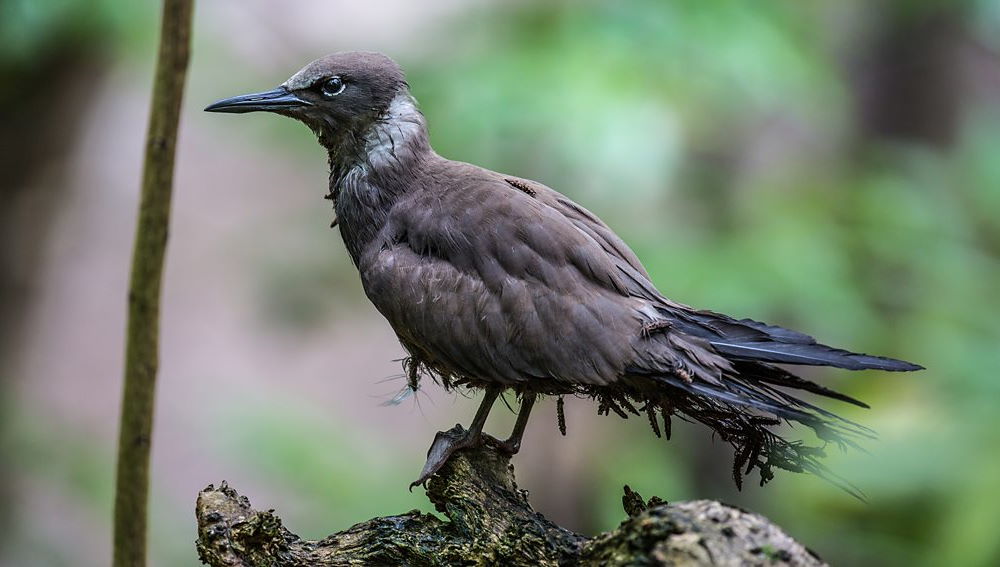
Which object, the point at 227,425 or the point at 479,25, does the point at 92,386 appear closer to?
the point at 227,425

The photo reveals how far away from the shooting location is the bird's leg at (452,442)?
8.05ft

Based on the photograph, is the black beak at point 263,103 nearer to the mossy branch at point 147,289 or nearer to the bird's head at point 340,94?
the bird's head at point 340,94

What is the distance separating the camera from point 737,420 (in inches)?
94.8

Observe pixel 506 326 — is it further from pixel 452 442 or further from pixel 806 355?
pixel 806 355

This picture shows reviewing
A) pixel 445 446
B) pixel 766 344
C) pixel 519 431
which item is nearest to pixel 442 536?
pixel 445 446

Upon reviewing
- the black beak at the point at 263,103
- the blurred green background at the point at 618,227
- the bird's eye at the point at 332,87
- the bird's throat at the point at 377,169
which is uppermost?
the blurred green background at the point at 618,227

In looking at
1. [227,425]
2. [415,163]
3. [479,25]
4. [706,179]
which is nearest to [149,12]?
[479,25]

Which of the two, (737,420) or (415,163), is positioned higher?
(415,163)

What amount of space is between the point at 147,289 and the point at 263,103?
93 centimetres

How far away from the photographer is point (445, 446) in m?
2.52

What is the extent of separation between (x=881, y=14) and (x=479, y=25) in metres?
4.01

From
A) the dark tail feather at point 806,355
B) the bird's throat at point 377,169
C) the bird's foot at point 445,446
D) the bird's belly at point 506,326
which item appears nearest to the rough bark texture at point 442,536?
the bird's foot at point 445,446

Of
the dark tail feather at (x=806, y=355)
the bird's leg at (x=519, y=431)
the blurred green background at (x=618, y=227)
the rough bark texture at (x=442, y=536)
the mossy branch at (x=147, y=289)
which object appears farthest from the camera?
the blurred green background at (x=618, y=227)

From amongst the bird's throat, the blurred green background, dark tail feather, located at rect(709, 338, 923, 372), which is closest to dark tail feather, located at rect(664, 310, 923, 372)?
dark tail feather, located at rect(709, 338, 923, 372)
